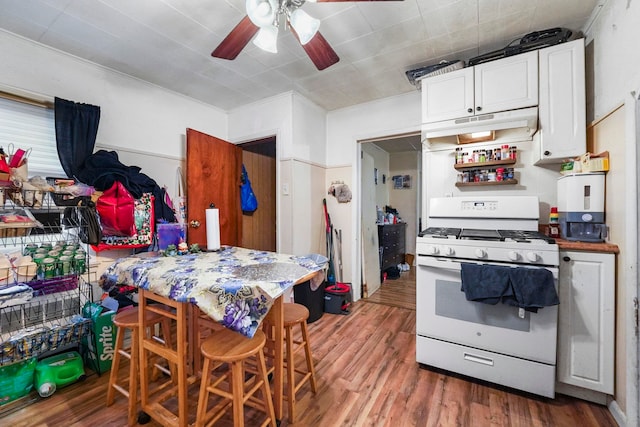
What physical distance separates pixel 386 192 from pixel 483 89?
3213 millimetres

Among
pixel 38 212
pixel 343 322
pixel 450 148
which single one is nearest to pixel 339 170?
pixel 450 148

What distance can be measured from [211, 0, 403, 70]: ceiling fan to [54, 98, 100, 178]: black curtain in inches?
56.2

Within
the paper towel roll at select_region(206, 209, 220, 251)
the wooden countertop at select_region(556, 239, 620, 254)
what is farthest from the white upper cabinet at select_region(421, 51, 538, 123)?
the paper towel roll at select_region(206, 209, 220, 251)

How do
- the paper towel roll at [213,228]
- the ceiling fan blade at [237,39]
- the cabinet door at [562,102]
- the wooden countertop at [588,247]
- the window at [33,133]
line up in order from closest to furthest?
the ceiling fan blade at [237,39] < the wooden countertop at [588,247] < the paper towel roll at [213,228] < the cabinet door at [562,102] < the window at [33,133]

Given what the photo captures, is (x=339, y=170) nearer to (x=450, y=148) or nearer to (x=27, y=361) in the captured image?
(x=450, y=148)

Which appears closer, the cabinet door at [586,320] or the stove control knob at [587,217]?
the cabinet door at [586,320]

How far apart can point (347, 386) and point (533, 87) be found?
2.54m

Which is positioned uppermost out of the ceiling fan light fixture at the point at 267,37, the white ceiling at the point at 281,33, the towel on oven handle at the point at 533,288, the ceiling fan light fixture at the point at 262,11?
the white ceiling at the point at 281,33

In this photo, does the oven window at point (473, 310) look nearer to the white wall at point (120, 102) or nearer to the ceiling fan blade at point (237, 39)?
the ceiling fan blade at point (237, 39)

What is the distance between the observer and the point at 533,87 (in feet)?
6.59

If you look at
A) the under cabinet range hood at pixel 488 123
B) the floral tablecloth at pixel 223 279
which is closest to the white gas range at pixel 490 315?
the under cabinet range hood at pixel 488 123

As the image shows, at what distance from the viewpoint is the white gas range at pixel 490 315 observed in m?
1.63

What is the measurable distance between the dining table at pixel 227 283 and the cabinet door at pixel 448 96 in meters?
1.79

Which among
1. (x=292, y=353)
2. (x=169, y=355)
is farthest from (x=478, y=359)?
(x=169, y=355)
